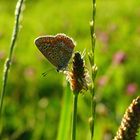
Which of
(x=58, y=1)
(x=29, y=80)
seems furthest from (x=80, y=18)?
(x=29, y=80)

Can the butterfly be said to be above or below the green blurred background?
below

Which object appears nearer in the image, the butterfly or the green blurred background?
the butterfly

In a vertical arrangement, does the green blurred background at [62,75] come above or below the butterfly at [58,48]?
above

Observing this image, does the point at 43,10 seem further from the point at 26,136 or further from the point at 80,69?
the point at 80,69

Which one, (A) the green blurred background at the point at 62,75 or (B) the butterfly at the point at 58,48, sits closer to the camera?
(B) the butterfly at the point at 58,48
